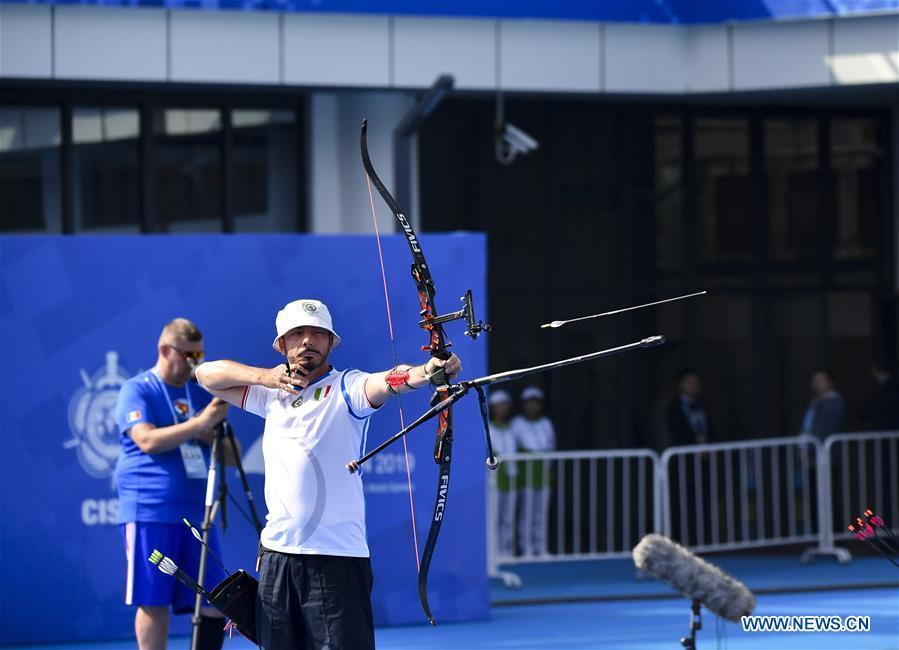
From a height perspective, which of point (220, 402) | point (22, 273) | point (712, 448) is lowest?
point (712, 448)

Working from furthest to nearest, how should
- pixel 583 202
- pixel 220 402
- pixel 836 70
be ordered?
pixel 583 202, pixel 836 70, pixel 220 402

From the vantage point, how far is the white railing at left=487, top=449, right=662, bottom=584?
11633mm

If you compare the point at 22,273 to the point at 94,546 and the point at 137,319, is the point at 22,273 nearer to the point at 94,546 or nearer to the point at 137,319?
the point at 137,319

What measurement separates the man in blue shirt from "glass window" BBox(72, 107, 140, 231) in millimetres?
5958

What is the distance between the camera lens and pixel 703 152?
15.0 m

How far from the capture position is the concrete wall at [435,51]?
38.1 feet

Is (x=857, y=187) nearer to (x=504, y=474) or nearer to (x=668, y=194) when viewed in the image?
(x=668, y=194)

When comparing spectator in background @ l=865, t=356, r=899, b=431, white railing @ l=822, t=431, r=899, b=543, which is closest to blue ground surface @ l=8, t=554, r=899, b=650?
white railing @ l=822, t=431, r=899, b=543

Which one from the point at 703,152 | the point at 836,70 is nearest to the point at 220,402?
the point at 836,70

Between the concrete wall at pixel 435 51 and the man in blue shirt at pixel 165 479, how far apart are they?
17.0 ft

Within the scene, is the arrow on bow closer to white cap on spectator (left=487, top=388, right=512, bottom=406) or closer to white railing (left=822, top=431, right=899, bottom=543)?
white cap on spectator (left=487, top=388, right=512, bottom=406)

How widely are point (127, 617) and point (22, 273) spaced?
2.25 m

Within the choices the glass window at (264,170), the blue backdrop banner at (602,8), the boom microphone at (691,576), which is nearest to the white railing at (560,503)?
the glass window at (264,170)

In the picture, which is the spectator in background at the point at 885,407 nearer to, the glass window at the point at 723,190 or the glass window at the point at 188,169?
the glass window at the point at 723,190
